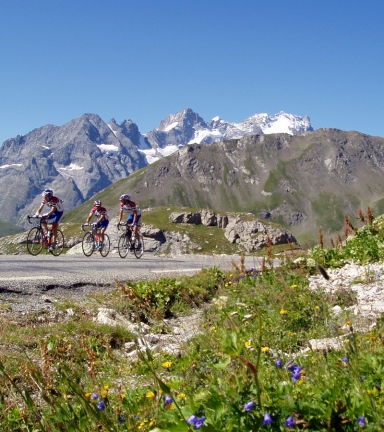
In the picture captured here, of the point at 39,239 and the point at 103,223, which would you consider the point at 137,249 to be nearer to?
the point at 103,223

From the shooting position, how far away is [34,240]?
18922mm

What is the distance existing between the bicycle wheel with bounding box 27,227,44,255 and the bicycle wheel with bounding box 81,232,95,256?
2.45 meters

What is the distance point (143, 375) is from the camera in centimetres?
466

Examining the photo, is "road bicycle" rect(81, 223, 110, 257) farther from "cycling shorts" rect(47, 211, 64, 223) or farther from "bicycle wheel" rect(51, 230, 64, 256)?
"cycling shorts" rect(47, 211, 64, 223)

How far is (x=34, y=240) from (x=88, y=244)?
2.86m

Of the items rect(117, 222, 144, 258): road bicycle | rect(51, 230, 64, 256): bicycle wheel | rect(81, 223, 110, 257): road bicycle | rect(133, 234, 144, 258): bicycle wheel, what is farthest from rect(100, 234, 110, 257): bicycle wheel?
rect(51, 230, 64, 256): bicycle wheel

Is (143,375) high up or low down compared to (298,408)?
down

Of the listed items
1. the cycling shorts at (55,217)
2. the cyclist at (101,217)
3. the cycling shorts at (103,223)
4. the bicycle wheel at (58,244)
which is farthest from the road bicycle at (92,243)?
the cycling shorts at (55,217)

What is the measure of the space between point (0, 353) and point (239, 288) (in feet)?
16.6

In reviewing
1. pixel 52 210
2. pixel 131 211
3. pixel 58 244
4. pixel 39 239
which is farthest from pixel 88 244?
pixel 52 210

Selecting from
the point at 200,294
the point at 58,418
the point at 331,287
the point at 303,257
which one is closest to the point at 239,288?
the point at 200,294

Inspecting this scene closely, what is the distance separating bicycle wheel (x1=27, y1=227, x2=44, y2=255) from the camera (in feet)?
61.3

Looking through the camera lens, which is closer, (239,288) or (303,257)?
(239,288)

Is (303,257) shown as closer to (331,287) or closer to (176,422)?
(331,287)
